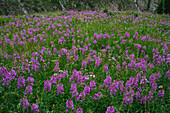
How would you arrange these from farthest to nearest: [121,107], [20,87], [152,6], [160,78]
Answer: [152,6]
[160,78]
[20,87]
[121,107]

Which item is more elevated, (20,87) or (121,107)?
(20,87)

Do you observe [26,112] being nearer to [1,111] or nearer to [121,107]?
[1,111]

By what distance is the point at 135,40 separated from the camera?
5.48m

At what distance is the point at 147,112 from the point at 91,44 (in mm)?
3366

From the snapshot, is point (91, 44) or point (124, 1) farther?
point (124, 1)

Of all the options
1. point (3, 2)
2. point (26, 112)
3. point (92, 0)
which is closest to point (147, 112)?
point (26, 112)

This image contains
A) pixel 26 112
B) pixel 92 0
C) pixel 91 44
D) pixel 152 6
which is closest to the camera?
pixel 26 112

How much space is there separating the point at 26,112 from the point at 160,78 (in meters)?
2.87

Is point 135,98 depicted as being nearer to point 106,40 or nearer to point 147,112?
point 147,112

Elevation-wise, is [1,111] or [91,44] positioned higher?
[91,44]

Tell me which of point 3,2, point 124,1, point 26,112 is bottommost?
point 26,112

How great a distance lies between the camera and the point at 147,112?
2176 millimetres

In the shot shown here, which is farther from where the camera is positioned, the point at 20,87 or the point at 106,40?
the point at 106,40

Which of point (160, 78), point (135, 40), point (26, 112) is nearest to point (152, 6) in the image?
point (135, 40)
